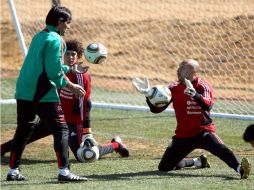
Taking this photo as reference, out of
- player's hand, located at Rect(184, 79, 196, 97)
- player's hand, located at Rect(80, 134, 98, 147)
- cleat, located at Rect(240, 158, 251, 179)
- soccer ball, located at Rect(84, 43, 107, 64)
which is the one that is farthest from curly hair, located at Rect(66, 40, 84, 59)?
cleat, located at Rect(240, 158, 251, 179)

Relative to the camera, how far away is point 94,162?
10.2m

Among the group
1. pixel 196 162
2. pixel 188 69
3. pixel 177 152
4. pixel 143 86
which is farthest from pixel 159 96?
pixel 196 162

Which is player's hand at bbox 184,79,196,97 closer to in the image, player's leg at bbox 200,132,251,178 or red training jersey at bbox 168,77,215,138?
red training jersey at bbox 168,77,215,138

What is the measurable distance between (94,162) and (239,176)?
193cm

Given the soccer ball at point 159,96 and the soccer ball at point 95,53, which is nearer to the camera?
the soccer ball at point 159,96

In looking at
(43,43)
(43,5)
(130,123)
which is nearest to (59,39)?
(43,43)

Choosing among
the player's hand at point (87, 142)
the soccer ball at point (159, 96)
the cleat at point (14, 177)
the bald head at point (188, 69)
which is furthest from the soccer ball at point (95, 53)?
the cleat at point (14, 177)

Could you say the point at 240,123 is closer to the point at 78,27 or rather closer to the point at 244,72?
the point at 244,72

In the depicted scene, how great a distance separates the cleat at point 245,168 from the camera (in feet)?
28.6

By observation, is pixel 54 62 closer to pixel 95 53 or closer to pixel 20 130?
pixel 20 130

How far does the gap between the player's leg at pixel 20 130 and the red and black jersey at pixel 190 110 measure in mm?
1283

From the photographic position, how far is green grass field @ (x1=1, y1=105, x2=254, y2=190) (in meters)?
8.64

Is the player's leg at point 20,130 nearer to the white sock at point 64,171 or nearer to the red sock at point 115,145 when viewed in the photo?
the white sock at point 64,171

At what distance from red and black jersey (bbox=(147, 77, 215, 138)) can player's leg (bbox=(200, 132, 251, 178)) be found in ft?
0.41
